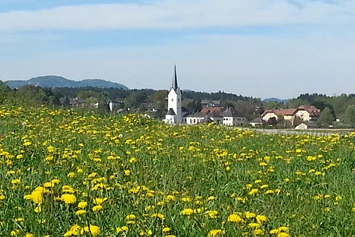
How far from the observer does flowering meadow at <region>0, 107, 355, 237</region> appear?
11.7 ft

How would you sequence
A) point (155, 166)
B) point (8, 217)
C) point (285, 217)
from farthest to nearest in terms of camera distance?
point (155, 166), point (285, 217), point (8, 217)

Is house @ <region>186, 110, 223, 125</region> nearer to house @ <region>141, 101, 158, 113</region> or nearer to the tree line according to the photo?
the tree line

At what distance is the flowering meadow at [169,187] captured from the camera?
141 inches

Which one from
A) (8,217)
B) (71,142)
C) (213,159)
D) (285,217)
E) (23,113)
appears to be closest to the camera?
(8,217)

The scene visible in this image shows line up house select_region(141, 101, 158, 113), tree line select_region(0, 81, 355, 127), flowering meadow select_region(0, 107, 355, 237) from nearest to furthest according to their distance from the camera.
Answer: flowering meadow select_region(0, 107, 355, 237) < tree line select_region(0, 81, 355, 127) < house select_region(141, 101, 158, 113)

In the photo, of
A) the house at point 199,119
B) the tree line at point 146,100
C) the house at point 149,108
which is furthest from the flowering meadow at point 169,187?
the house at point 149,108

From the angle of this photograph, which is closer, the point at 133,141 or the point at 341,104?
the point at 133,141

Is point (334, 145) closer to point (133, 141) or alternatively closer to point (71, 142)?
point (133, 141)

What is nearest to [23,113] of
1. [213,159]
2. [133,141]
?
[133,141]

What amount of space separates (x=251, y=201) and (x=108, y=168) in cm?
159

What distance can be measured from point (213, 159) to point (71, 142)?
6.22 feet

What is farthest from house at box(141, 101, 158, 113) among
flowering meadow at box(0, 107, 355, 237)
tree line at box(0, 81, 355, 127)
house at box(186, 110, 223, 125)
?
flowering meadow at box(0, 107, 355, 237)

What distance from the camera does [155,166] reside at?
606cm

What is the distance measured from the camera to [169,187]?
16.1 ft
